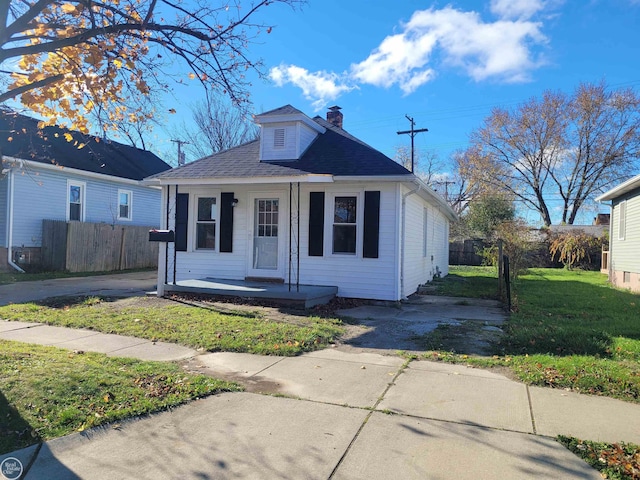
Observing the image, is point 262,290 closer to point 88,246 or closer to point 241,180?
point 241,180

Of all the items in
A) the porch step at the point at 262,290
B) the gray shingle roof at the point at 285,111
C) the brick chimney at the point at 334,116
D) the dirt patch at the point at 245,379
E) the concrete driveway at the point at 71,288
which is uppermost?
the brick chimney at the point at 334,116

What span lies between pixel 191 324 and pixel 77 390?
347 cm

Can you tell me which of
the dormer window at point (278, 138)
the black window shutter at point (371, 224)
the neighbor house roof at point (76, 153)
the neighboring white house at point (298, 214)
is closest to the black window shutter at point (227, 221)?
the neighboring white house at point (298, 214)

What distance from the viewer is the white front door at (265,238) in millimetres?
11484

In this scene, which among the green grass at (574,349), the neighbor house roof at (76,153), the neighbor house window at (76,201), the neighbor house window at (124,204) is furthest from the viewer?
the neighbor house window at (124,204)

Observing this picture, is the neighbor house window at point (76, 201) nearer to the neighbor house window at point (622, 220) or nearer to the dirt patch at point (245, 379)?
the dirt patch at point (245, 379)

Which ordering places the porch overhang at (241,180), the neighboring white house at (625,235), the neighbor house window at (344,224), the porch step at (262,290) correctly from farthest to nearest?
the neighboring white house at (625,235)
the neighbor house window at (344,224)
the porch overhang at (241,180)
the porch step at (262,290)

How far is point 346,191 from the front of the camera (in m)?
10.8

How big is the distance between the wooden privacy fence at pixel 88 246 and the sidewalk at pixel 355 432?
14.2 metres

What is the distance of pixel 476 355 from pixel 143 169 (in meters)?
21.7

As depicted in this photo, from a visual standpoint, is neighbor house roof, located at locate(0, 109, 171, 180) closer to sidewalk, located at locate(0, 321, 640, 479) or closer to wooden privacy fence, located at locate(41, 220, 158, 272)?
wooden privacy fence, located at locate(41, 220, 158, 272)

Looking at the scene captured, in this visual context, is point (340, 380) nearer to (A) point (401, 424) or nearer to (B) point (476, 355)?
(A) point (401, 424)

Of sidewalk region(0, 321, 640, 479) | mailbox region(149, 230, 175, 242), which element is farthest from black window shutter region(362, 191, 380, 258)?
sidewalk region(0, 321, 640, 479)

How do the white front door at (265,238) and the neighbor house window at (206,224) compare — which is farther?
Answer: the neighbor house window at (206,224)
